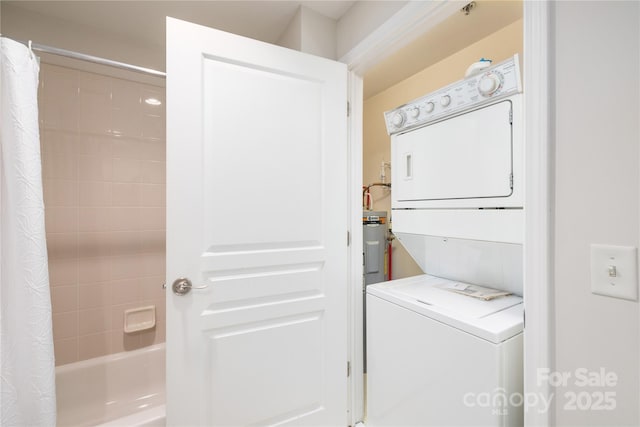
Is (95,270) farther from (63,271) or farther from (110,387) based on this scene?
(110,387)

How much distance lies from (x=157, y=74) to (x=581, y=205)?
1659 millimetres

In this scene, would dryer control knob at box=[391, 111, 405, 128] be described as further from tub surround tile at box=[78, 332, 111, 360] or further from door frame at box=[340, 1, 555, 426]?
tub surround tile at box=[78, 332, 111, 360]

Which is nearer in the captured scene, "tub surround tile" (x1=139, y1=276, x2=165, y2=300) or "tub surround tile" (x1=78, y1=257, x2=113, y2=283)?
"tub surround tile" (x1=78, y1=257, x2=113, y2=283)

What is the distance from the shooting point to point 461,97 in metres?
1.29

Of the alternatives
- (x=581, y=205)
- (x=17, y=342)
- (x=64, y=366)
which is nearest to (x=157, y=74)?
(x=17, y=342)

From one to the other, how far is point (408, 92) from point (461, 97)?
1.50 metres

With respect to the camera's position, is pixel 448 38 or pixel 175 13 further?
pixel 448 38

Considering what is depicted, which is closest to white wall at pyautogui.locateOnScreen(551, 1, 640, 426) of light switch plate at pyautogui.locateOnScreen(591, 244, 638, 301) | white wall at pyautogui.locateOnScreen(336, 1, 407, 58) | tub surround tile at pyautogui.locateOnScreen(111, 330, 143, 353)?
light switch plate at pyautogui.locateOnScreen(591, 244, 638, 301)

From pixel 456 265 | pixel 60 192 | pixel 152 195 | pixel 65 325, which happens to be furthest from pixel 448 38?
pixel 65 325

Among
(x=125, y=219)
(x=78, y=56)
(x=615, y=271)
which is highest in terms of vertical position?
(x=78, y=56)

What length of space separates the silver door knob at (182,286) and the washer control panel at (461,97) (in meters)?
1.35

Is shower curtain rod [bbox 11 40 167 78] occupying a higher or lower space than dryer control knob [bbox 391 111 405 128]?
higher

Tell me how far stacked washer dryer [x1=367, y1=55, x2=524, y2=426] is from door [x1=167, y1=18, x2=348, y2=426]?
1.05ft

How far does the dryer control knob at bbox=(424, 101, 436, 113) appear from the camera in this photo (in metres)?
1.41
